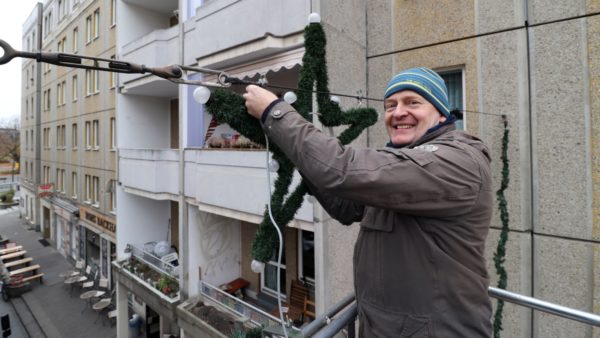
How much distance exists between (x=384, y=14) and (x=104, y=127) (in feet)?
45.4

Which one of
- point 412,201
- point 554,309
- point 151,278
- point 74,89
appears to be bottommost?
point 151,278

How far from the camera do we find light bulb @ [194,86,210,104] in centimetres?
134

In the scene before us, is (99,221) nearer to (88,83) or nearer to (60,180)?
(88,83)

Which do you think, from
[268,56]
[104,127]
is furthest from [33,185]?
[268,56]

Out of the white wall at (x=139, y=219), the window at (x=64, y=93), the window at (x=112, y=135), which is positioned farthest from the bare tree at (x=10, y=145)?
the white wall at (x=139, y=219)

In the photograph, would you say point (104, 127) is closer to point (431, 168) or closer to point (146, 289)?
point (146, 289)

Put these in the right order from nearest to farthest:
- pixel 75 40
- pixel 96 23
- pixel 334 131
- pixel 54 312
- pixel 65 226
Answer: pixel 334 131
pixel 54 312
pixel 96 23
pixel 75 40
pixel 65 226

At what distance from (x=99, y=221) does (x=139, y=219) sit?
503cm

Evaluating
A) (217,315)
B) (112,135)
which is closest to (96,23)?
(112,135)

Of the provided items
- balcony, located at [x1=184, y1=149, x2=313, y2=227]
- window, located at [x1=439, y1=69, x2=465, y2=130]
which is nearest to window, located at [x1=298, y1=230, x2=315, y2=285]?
balcony, located at [x1=184, y1=149, x2=313, y2=227]

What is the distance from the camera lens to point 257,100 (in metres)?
1.33

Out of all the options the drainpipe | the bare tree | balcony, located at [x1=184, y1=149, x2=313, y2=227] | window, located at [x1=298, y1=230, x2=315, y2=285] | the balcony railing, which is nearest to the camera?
balcony, located at [x1=184, y1=149, x2=313, y2=227]

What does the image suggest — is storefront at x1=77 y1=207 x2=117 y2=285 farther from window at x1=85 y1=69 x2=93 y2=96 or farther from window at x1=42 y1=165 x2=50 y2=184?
window at x1=42 y1=165 x2=50 y2=184

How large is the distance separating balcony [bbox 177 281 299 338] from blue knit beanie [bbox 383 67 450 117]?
5657mm
